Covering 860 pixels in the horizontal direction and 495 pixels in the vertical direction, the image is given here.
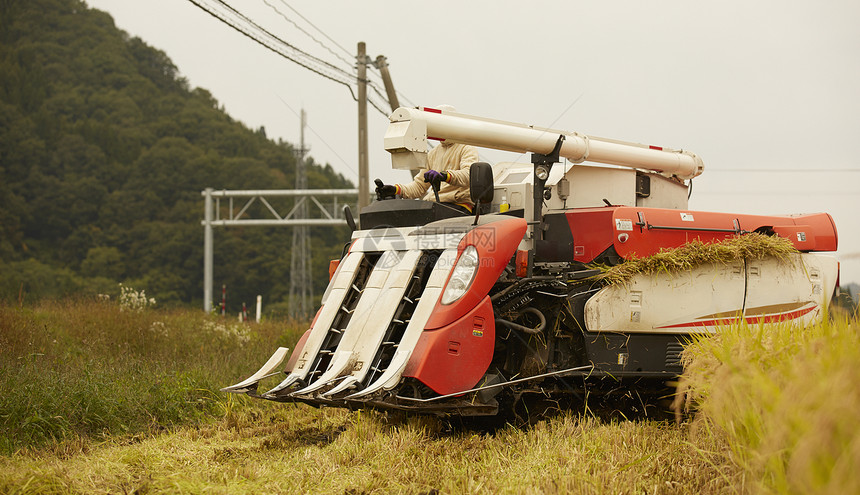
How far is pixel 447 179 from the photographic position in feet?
22.6

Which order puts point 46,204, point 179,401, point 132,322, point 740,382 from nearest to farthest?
point 740,382
point 179,401
point 132,322
point 46,204

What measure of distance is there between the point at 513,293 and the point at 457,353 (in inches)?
34.7

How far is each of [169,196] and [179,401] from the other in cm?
3895

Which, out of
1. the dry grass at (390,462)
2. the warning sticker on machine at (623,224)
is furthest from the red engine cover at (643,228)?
the dry grass at (390,462)

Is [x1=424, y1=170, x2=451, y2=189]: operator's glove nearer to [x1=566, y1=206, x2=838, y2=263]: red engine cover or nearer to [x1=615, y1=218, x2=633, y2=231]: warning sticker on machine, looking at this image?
[x1=566, y1=206, x2=838, y2=263]: red engine cover

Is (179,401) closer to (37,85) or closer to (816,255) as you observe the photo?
(816,255)

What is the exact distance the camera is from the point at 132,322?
1070 centimetres

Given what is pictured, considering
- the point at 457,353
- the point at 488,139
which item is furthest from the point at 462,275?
the point at 488,139

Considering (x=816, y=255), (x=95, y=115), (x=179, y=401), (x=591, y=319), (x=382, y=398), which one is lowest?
(x=179, y=401)

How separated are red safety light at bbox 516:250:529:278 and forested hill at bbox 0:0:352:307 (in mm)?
31992

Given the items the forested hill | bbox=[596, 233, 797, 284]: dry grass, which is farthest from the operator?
the forested hill

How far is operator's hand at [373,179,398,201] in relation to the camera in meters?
7.19

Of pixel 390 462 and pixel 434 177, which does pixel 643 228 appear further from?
pixel 390 462

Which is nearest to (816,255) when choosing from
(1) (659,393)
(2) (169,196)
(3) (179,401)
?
(1) (659,393)
